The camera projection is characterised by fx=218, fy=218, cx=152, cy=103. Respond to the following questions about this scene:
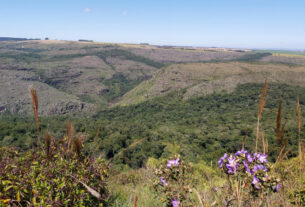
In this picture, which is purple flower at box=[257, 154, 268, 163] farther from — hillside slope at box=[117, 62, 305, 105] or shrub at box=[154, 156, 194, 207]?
hillside slope at box=[117, 62, 305, 105]

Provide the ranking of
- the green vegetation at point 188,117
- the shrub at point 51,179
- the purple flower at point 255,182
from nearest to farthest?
1. the purple flower at point 255,182
2. the shrub at point 51,179
3. the green vegetation at point 188,117

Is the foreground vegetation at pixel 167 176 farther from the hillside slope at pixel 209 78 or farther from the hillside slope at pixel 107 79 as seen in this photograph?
the hillside slope at pixel 209 78

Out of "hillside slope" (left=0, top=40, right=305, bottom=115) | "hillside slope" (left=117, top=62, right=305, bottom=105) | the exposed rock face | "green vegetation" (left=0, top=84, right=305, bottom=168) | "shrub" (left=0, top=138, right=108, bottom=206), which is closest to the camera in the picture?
"shrub" (left=0, top=138, right=108, bottom=206)

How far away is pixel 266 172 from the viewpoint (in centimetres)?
181

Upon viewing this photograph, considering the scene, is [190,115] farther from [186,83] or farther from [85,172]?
[85,172]

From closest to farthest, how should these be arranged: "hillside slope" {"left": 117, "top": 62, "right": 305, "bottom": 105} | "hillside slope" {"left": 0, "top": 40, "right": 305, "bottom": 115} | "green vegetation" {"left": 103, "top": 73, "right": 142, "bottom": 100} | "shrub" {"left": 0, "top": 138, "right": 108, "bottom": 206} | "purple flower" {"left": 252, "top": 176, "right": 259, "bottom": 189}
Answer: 1. "purple flower" {"left": 252, "top": 176, "right": 259, "bottom": 189}
2. "shrub" {"left": 0, "top": 138, "right": 108, "bottom": 206}
3. "hillside slope" {"left": 0, "top": 40, "right": 305, "bottom": 115}
4. "hillside slope" {"left": 117, "top": 62, "right": 305, "bottom": 105}
5. "green vegetation" {"left": 103, "top": 73, "right": 142, "bottom": 100}

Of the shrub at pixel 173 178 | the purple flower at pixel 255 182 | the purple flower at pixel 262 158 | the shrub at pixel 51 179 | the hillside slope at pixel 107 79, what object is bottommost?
the hillside slope at pixel 107 79

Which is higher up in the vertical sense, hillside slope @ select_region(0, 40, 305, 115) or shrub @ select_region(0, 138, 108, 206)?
shrub @ select_region(0, 138, 108, 206)

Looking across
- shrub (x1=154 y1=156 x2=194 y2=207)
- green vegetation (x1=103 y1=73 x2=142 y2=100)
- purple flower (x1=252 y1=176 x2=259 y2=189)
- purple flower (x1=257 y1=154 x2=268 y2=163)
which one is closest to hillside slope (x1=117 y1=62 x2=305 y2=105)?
green vegetation (x1=103 y1=73 x2=142 y2=100)

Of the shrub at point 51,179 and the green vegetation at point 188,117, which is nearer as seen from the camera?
the shrub at point 51,179

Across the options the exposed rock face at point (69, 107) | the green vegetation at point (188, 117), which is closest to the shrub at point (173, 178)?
the green vegetation at point (188, 117)

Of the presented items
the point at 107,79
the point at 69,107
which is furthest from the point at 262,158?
the point at 107,79

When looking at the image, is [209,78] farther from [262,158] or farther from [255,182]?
[255,182]

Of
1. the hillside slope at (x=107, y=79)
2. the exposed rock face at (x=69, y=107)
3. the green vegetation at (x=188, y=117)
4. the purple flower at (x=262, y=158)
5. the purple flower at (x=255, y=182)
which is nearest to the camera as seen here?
the purple flower at (x=255, y=182)
